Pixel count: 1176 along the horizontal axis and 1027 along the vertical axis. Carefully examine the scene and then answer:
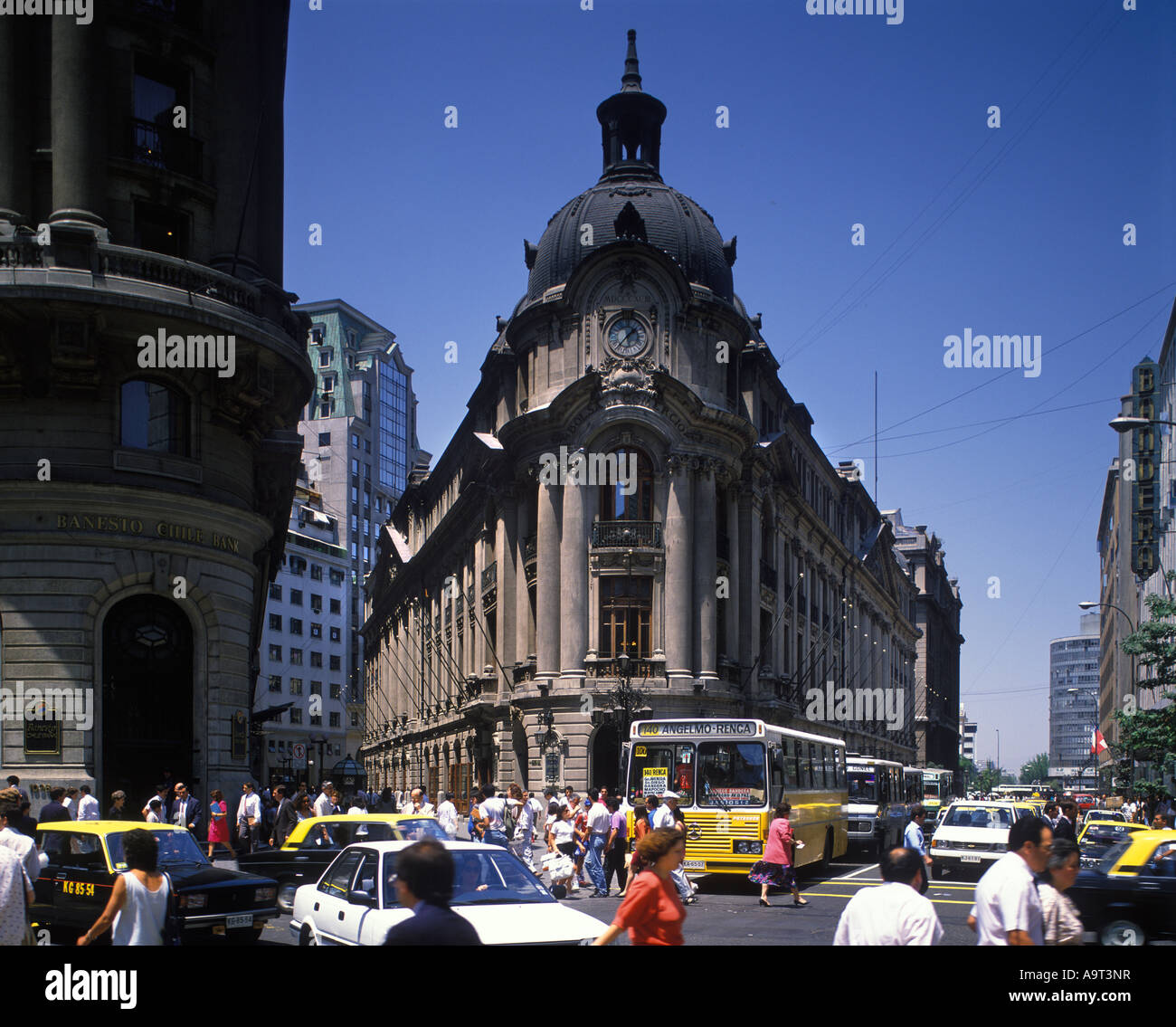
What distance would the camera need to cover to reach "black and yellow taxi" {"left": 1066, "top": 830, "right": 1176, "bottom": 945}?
1491cm

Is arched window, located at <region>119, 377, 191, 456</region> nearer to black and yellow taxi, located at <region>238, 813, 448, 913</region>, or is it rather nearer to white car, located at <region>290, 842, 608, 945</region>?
black and yellow taxi, located at <region>238, 813, 448, 913</region>

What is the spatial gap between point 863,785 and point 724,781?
21.9 metres

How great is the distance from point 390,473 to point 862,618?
54.4 metres

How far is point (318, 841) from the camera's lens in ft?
63.5

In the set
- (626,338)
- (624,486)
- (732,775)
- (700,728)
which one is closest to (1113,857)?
(732,775)

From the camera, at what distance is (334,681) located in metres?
113

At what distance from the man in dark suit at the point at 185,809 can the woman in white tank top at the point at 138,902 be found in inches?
613

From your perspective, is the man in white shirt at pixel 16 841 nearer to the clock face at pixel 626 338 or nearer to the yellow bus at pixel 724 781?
the yellow bus at pixel 724 781

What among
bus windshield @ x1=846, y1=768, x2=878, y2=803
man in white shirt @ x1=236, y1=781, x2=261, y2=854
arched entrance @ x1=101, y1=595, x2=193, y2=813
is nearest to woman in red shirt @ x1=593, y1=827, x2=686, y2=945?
man in white shirt @ x1=236, y1=781, x2=261, y2=854

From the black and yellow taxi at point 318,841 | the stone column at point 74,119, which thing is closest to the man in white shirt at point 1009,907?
the black and yellow taxi at point 318,841

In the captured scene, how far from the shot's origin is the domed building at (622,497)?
46.2 m

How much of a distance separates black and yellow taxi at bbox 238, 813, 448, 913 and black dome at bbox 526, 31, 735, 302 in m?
32.3

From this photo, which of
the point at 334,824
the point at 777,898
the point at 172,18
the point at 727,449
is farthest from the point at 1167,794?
the point at 172,18
